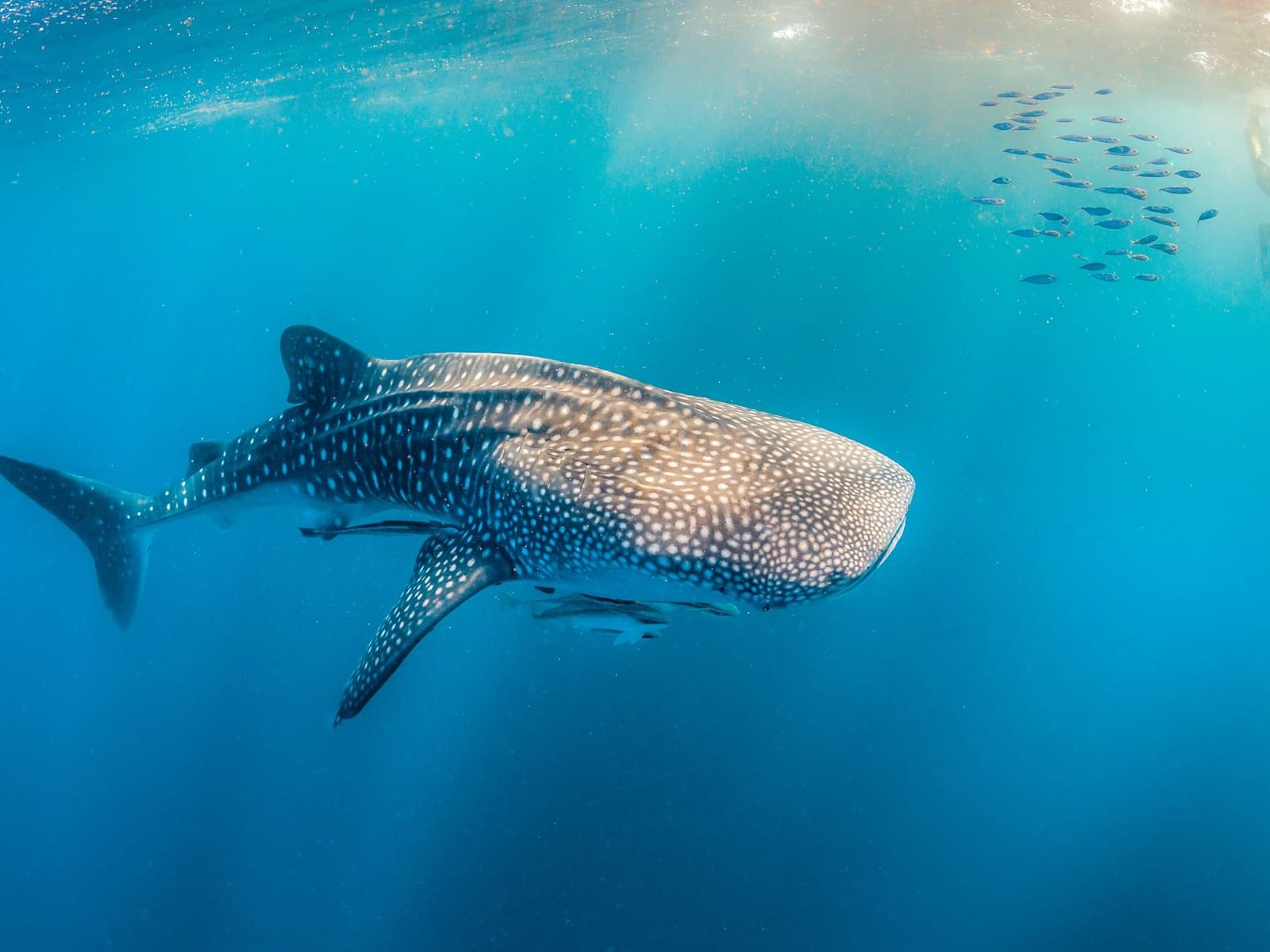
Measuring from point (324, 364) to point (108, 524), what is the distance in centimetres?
365

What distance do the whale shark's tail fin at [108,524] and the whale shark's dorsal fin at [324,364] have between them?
282 centimetres

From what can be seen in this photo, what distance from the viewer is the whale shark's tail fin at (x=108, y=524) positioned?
7504mm

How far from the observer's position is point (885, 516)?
4.14 metres

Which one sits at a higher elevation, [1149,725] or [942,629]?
[942,629]

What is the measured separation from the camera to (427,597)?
15.7 ft

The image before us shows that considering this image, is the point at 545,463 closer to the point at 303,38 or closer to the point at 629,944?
the point at 629,944

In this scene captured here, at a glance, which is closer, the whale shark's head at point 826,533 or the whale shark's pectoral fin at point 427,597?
the whale shark's head at point 826,533

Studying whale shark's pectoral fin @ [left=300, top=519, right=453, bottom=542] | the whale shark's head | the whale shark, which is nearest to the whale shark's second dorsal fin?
the whale shark

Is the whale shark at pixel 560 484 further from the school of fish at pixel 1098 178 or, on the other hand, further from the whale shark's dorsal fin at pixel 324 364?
the school of fish at pixel 1098 178

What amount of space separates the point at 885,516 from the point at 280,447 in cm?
484

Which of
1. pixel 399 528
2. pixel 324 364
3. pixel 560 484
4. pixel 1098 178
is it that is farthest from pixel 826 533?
pixel 1098 178

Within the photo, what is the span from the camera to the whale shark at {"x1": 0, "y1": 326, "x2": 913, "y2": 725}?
4.02 m

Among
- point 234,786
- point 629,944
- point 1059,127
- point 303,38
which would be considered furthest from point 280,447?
point 1059,127

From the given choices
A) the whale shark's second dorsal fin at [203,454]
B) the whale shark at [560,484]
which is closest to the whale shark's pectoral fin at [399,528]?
the whale shark at [560,484]
